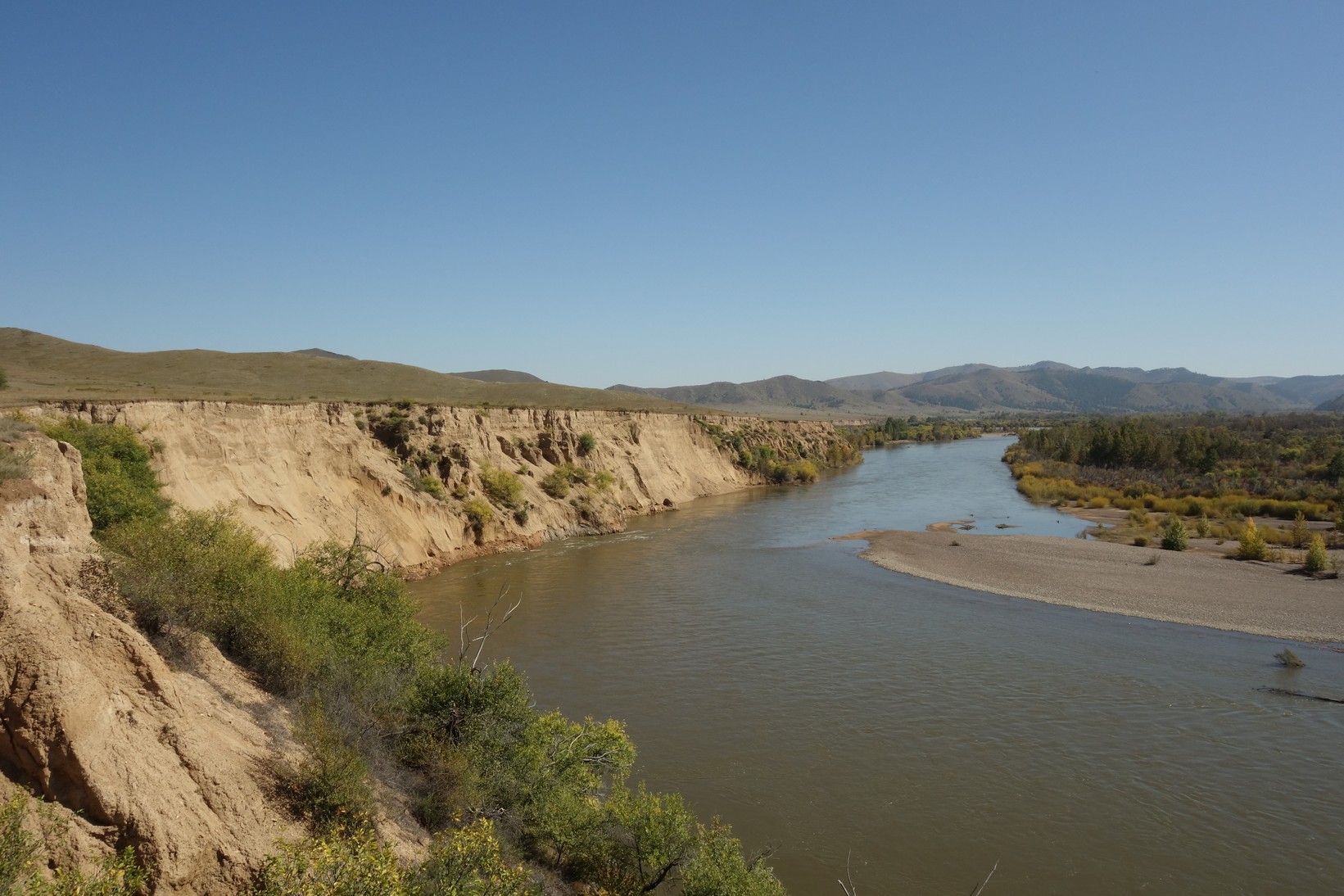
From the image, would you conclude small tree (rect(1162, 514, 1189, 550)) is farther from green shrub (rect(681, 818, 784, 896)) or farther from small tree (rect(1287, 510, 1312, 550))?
green shrub (rect(681, 818, 784, 896))

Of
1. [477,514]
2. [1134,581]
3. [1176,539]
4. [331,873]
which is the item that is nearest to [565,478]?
[477,514]

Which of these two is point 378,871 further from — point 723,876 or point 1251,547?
point 1251,547

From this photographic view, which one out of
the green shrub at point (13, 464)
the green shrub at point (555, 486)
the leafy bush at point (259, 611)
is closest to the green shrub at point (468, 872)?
the leafy bush at point (259, 611)

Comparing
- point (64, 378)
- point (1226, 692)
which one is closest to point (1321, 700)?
point (1226, 692)

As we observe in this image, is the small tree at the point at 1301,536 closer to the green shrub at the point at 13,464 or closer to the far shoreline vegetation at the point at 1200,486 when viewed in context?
the far shoreline vegetation at the point at 1200,486

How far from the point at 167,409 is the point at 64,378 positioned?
19.8 metres

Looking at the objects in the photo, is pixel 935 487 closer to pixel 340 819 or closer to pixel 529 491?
pixel 529 491

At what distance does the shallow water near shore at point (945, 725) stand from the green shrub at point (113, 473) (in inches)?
371

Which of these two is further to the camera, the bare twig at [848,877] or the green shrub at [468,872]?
the bare twig at [848,877]

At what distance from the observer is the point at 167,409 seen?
25438 millimetres

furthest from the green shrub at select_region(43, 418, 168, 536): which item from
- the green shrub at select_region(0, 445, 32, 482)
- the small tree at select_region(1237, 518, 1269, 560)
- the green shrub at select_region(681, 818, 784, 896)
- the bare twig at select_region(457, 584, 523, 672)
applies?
the small tree at select_region(1237, 518, 1269, 560)

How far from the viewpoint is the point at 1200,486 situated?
55.6m

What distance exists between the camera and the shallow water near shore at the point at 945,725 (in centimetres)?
1205

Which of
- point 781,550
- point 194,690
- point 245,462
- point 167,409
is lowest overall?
point 781,550
